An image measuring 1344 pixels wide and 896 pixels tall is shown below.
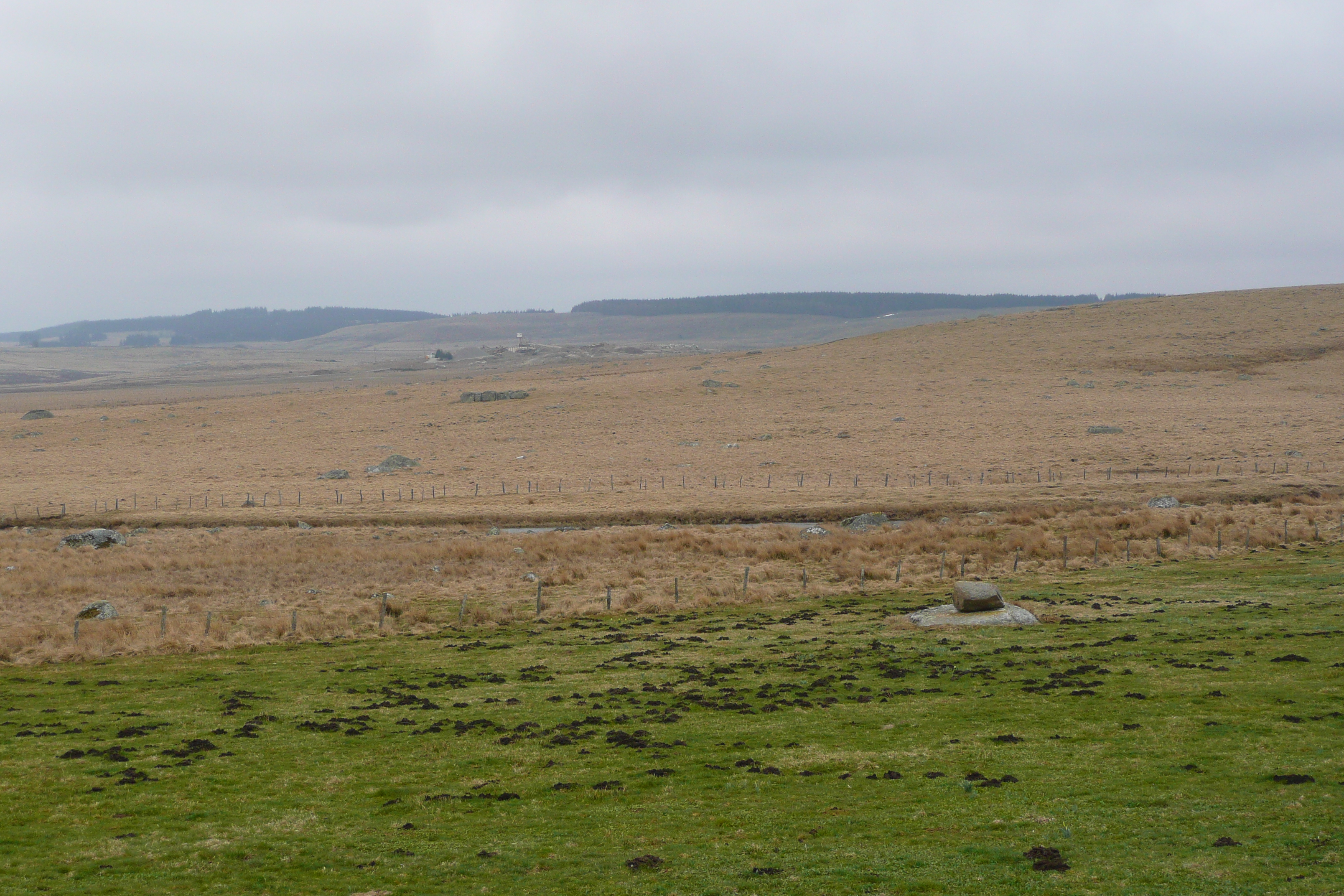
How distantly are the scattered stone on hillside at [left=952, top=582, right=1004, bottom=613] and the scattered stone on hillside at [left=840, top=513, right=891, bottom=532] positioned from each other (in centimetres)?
1847

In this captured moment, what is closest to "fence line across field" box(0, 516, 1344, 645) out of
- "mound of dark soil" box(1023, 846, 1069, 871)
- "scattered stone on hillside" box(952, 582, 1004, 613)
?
"scattered stone on hillside" box(952, 582, 1004, 613)

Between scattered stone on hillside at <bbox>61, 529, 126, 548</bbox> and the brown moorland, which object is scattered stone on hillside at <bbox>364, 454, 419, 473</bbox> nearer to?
the brown moorland

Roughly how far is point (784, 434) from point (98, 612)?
2635 inches

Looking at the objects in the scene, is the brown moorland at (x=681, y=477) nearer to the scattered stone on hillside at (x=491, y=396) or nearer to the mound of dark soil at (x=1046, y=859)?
the scattered stone on hillside at (x=491, y=396)

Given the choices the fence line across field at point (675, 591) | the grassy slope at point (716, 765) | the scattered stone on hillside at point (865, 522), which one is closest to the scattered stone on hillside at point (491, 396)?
the scattered stone on hillside at point (865, 522)

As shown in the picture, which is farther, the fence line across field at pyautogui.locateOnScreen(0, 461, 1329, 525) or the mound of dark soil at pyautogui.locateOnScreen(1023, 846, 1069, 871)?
the fence line across field at pyautogui.locateOnScreen(0, 461, 1329, 525)

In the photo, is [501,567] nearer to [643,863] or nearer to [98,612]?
[98,612]

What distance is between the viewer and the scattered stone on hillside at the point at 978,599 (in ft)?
101

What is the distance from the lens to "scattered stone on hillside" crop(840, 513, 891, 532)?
50.3m

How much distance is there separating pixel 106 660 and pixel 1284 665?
1165 inches

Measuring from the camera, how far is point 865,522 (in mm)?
51375

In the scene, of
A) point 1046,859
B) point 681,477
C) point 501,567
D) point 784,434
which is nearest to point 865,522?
point 501,567

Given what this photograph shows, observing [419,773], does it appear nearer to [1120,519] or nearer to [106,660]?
[106,660]

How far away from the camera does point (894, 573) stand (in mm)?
40219
